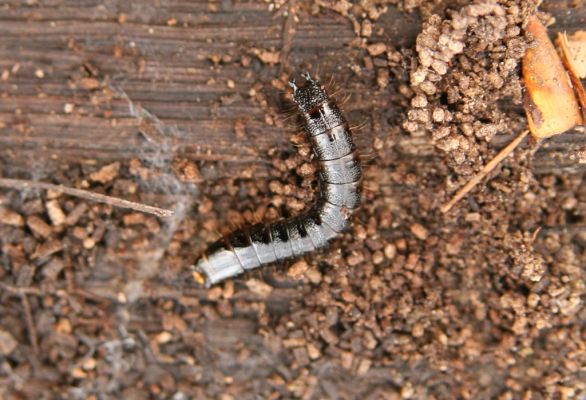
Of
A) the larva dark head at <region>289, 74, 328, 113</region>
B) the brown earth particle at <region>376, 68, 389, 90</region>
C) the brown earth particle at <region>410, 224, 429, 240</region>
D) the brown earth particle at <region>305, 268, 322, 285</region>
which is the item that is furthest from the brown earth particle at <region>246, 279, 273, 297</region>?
the brown earth particle at <region>376, 68, 389, 90</region>

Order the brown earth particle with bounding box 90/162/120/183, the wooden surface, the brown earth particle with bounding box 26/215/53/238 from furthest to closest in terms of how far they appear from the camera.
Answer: the brown earth particle with bounding box 26/215/53/238 → the brown earth particle with bounding box 90/162/120/183 → the wooden surface

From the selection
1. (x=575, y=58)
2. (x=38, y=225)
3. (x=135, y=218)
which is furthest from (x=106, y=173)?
(x=575, y=58)

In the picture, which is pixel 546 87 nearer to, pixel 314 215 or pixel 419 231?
pixel 419 231

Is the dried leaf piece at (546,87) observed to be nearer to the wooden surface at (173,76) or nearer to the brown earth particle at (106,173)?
the wooden surface at (173,76)

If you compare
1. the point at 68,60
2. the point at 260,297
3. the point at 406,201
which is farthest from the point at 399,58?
the point at 68,60

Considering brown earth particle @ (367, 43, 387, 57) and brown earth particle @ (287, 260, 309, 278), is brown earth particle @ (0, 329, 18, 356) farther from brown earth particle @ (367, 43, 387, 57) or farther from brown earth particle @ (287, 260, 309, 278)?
brown earth particle @ (367, 43, 387, 57)

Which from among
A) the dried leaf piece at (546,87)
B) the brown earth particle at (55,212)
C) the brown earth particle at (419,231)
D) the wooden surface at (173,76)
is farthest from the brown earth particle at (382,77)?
the brown earth particle at (55,212)
